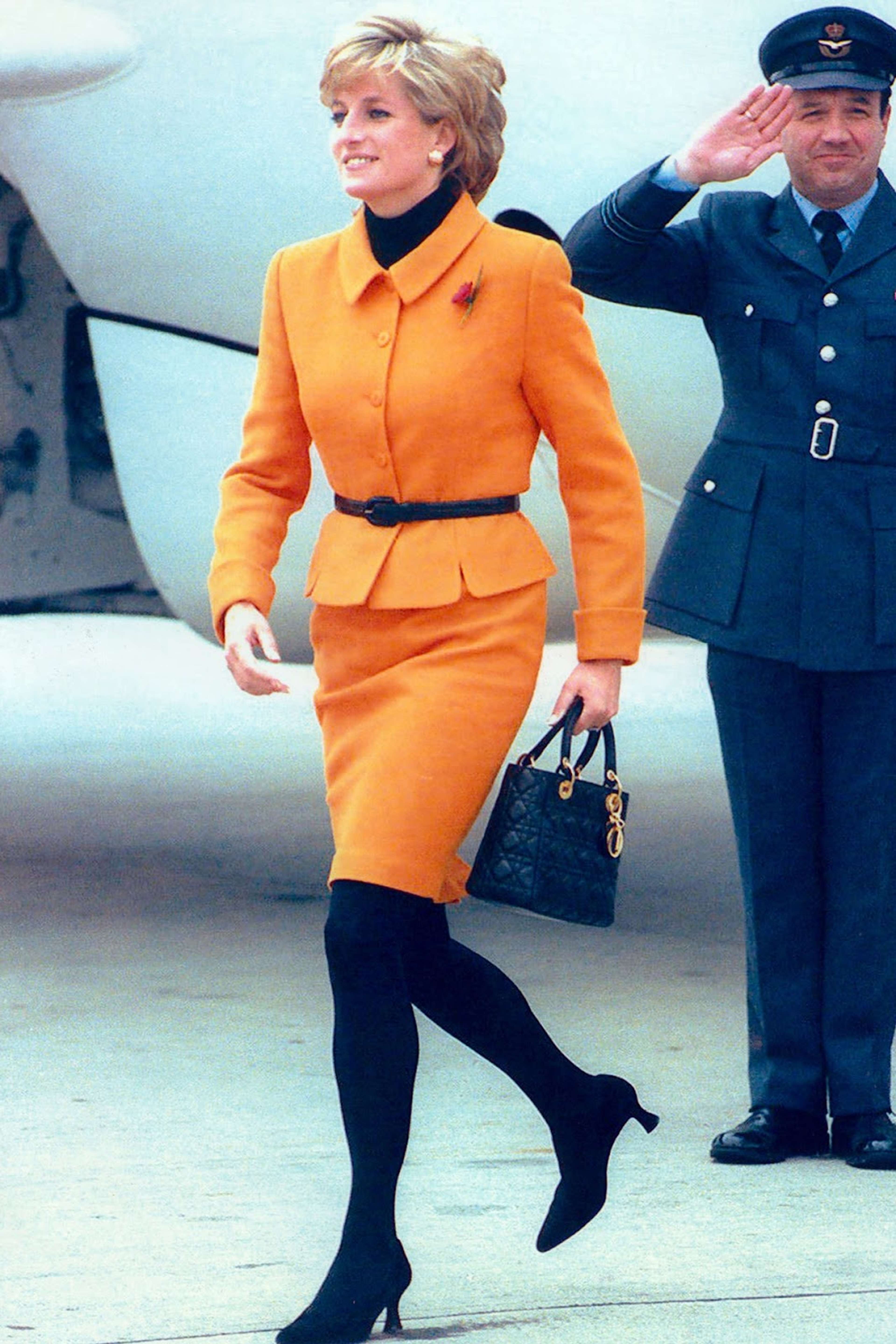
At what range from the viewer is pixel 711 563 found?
3.57 metres

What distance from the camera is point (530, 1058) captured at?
9.55 ft

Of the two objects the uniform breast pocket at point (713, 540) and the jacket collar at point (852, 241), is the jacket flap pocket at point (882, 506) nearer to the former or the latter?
the uniform breast pocket at point (713, 540)

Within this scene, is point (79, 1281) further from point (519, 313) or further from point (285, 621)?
point (285, 621)

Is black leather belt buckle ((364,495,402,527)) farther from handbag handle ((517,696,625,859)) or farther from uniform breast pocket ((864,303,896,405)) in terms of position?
uniform breast pocket ((864,303,896,405))

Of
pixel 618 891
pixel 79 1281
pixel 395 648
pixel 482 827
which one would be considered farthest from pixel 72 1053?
pixel 482 827

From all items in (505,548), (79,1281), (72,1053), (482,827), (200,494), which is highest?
(505,548)

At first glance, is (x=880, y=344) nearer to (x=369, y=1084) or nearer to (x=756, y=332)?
(x=756, y=332)

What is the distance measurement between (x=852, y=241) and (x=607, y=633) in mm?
879

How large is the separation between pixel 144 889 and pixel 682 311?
2495 millimetres

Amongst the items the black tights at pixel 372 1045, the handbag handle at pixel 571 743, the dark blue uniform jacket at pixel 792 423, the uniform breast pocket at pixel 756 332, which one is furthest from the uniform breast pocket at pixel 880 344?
the black tights at pixel 372 1045

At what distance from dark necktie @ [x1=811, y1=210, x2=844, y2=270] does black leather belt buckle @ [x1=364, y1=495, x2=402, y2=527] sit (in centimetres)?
93

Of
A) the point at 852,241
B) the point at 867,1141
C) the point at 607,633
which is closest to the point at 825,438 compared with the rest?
the point at 852,241

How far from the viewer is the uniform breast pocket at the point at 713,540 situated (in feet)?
11.6

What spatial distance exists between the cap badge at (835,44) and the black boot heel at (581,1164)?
142cm
